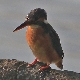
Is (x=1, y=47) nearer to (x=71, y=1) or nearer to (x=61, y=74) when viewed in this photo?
(x=71, y=1)

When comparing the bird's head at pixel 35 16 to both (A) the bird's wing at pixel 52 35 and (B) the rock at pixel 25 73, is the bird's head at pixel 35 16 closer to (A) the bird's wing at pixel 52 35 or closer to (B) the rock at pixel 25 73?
(A) the bird's wing at pixel 52 35

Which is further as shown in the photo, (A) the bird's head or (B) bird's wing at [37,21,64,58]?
(B) bird's wing at [37,21,64,58]

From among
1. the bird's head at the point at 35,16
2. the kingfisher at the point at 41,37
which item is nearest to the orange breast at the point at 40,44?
the kingfisher at the point at 41,37

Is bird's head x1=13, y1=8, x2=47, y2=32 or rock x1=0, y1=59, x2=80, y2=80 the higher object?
bird's head x1=13, y1=8, x2=47, y2=32

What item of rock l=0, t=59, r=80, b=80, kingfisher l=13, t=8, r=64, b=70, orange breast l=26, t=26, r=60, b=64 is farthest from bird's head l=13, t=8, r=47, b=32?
rock l=0, t=59, r=80, b=80

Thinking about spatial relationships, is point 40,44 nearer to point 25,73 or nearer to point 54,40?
point 54,40

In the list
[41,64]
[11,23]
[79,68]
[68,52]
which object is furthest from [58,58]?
Result: [11,23]

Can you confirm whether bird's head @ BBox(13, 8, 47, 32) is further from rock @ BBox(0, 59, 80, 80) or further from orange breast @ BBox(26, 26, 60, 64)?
rock @ BBox(0, 59, 80, 80)
